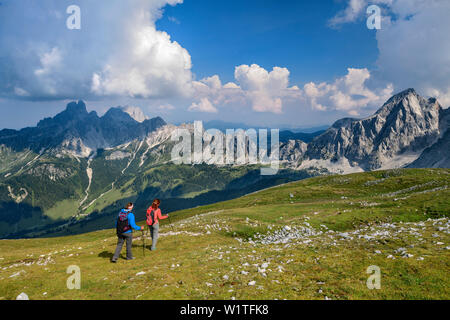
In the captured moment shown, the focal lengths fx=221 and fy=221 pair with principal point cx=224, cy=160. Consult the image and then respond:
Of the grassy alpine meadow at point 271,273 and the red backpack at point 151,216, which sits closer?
the grassy alpine meadow at point 271,273

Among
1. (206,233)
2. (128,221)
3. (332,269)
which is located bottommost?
(206,233)

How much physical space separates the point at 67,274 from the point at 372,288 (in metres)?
19.9

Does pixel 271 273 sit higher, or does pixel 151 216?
pixel 151 216

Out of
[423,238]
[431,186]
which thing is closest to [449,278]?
[423,238]

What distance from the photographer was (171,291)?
38.9 feet

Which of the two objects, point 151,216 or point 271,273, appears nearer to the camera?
point 271,273

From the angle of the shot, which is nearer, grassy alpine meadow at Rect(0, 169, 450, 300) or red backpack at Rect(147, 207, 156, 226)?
grassy alpine meadow at Rect(0, 169, 450, 300)

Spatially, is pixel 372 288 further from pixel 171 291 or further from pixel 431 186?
pixel 431 186

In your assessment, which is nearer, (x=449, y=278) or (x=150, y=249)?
(x=449, y=278)

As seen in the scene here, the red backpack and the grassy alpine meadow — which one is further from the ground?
the red backpack

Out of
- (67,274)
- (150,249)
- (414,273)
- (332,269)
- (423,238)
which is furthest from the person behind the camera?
(150,249)

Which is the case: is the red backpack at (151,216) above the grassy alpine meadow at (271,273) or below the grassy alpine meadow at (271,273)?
above

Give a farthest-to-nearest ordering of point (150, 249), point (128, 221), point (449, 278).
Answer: point (150, 249) → point (128, 221) → point (449, 278)

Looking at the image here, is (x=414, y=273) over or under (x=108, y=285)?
over
